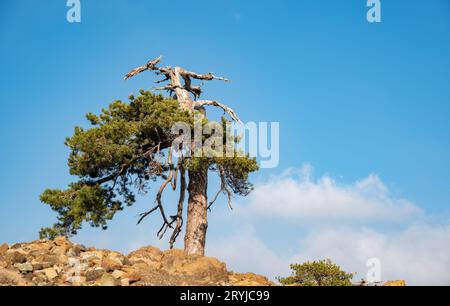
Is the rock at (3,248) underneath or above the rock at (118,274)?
above

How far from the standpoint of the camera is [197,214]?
69.7ft

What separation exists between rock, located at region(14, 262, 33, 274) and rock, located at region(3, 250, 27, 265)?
12.0 inches

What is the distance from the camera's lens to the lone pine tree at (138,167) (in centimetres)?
2075

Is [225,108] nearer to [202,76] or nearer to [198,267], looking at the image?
[202,76]

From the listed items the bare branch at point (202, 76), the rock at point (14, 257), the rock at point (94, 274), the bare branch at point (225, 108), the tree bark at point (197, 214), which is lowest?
the rock at point (94, 274)

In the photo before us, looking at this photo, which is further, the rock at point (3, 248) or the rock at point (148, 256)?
the rock at point (148, 256)

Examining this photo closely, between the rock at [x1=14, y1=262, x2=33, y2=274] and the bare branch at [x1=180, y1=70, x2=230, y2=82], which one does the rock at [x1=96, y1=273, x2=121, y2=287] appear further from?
the bare branch at [x1=180, y1=70, x2=230, y2=82]

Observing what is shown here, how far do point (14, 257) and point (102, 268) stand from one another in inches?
115

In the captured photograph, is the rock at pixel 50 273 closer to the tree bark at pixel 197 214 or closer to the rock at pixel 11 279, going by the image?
the rock at pixel 11 279

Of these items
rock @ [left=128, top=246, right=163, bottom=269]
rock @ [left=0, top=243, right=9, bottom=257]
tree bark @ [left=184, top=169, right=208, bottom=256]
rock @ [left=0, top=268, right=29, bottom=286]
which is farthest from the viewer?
tree bark @ [left=184, top=169, right=208, bottom=256]

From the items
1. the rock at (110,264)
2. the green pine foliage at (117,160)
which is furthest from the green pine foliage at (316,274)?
the rock at (110,264)

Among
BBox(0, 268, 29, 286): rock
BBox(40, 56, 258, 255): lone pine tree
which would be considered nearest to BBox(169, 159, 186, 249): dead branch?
BBox(40, 56, 258, 255): lone pine tree

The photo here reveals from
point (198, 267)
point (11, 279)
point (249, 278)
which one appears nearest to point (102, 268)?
point (11, 279)

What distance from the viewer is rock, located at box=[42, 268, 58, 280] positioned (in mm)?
13828
